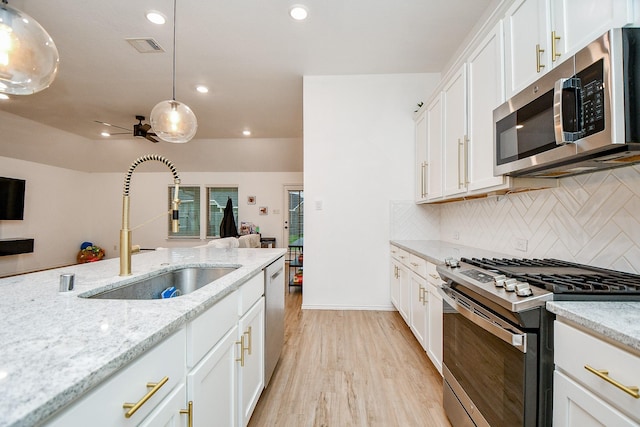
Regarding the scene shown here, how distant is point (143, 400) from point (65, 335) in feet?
0.79

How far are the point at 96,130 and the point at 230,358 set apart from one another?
6.79 meters

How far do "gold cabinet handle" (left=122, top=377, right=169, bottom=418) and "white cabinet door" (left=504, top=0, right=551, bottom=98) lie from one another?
1923mm

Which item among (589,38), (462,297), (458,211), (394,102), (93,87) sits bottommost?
(462,297)

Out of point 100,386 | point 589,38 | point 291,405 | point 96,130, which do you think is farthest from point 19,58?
point 96,130

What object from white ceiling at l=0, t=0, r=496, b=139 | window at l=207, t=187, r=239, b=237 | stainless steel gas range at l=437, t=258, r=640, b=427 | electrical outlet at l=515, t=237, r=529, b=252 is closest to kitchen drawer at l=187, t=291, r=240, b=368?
stainless steel gas range at l=437, t=258, r=640, b=427

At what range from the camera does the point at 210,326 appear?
106 centimetres

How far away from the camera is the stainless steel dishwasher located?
188cm

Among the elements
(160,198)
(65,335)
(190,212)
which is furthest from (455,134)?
(160,198)

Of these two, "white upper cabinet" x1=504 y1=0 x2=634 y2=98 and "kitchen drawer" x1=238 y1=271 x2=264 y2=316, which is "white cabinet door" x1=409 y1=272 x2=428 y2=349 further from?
"white upper cabinet" x1=504 y1=0 x2=634 y2=98

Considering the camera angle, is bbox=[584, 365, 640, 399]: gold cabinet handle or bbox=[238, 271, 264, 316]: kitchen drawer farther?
bbox=[238, 271, 264, 316]: kitchen drawer

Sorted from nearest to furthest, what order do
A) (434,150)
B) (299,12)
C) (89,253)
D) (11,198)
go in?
(299,12)
(434,150)
(11,198)
(89,253)

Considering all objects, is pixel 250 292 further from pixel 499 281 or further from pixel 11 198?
pixel 11 198

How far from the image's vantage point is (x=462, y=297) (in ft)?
4.65

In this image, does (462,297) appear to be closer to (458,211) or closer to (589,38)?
(589,38)
